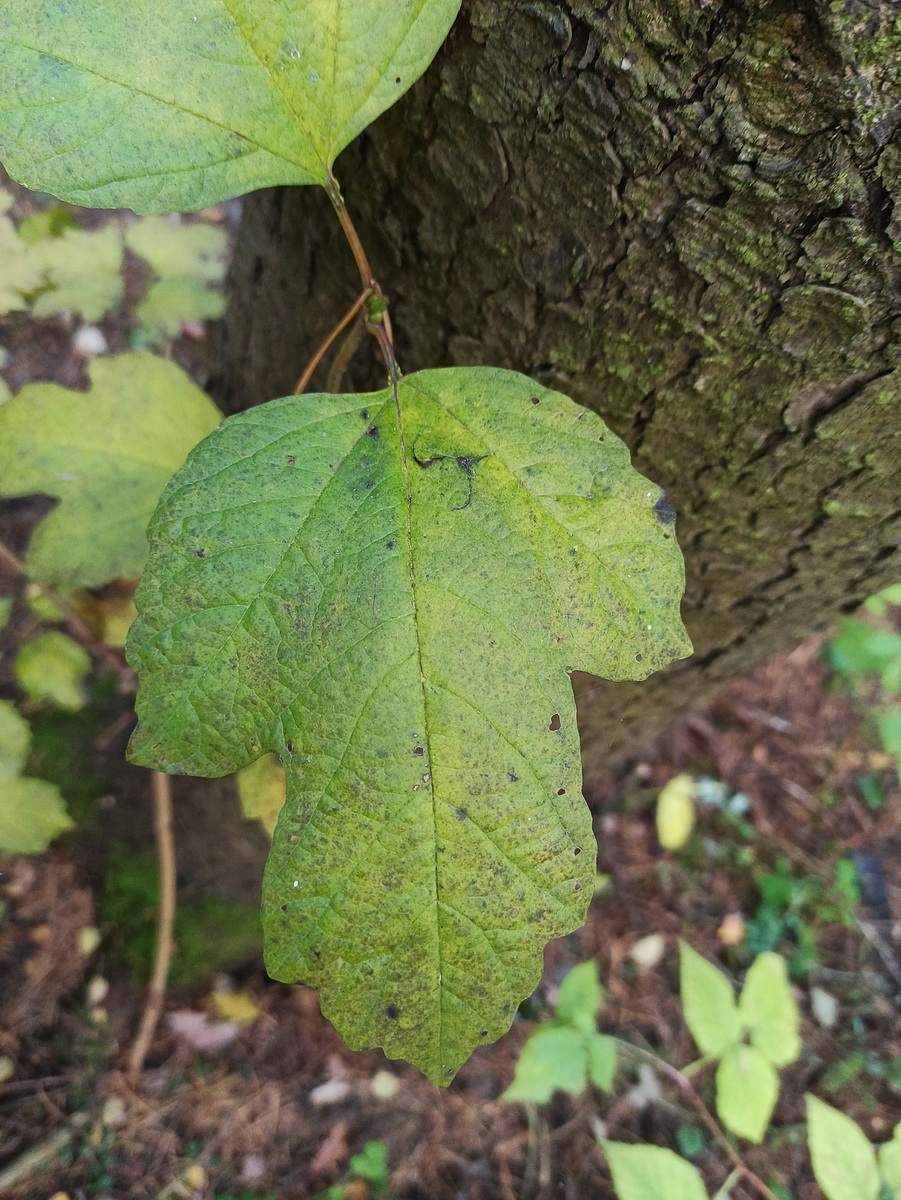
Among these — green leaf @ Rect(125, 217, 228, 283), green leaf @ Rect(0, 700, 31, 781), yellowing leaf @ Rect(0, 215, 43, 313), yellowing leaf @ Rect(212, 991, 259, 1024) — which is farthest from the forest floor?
yellowing leaf @ Rect(0, 215, 43, 313)

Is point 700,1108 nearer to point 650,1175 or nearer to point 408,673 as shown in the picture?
point 650,1175

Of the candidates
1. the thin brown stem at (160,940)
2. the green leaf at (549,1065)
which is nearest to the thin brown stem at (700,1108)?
the green leaf at (549,1065)

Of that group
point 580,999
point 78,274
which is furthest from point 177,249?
point 580,999

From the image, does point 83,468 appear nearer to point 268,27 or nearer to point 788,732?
point 268,27

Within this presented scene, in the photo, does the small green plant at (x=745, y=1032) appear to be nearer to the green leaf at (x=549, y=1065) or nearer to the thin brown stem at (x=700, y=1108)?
the thin brown stem at (x=700, y=1108)

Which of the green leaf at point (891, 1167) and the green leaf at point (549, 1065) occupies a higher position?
the green leaf at point (549, 1065)

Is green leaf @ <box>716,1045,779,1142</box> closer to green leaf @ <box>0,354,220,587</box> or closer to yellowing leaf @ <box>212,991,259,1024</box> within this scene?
yellowing leaf @ <box>212,991,259,1024</box>
